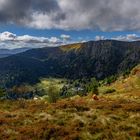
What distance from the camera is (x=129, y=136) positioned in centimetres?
1958

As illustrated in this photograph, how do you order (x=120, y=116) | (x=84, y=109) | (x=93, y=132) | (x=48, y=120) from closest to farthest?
(x=93, y=132) → (x=48, y=120) → (x=120, y=116) → (x=84, y=109)

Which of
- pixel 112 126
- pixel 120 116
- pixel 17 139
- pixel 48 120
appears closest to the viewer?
pixel 17 139

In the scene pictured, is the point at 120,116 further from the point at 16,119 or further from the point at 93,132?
the point at 16,119

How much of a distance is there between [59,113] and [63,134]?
295 inches

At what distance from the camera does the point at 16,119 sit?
2508 centimetres

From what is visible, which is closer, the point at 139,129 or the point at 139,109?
the point at 139,129

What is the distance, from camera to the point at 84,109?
32094mm

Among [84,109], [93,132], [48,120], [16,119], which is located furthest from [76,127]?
[84,109]

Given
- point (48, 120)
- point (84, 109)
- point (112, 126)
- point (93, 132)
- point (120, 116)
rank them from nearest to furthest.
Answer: point (93, 132) < point (112, 126) < point (48, 120) < point (120, 116) < point (84, 109)

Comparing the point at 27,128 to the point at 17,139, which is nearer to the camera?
the point at 17,139

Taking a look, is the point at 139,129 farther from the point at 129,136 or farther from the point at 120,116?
the point at 120,116

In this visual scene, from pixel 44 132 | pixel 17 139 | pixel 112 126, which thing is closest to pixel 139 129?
pixel 112 126

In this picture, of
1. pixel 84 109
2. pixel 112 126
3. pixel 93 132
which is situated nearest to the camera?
pixel 93 132

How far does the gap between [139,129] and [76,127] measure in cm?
458
